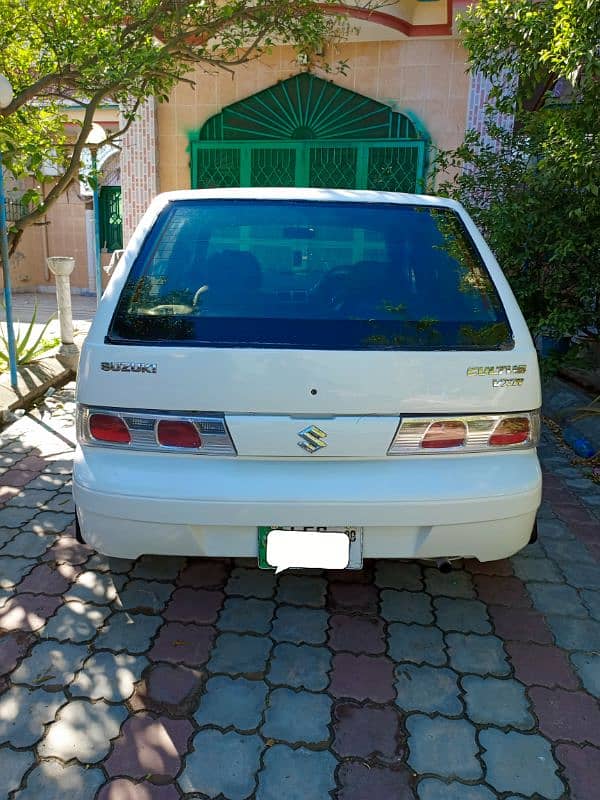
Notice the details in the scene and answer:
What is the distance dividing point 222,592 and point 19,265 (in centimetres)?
1316

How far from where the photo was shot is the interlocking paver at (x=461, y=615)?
8.75 ft

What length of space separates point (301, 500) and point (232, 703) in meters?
0.72

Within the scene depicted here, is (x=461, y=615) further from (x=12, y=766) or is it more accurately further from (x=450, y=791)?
(x=12, y=766)

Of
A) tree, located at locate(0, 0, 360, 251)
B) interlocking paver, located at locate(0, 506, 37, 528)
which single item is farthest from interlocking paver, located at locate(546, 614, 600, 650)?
tree, located at locate(0, 0, 360, 251)

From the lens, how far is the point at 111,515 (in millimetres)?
2311

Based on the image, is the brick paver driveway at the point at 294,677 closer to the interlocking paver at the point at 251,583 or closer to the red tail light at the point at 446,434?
the interlocking paver at the point at 251,583

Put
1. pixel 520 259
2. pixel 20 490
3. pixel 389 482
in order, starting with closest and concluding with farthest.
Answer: pixel 389 482 → pixel 20 490 → pixel 520 259

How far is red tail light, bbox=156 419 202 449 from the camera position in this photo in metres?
2.26

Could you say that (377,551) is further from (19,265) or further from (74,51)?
(19,265)

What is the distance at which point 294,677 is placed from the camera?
234 cm

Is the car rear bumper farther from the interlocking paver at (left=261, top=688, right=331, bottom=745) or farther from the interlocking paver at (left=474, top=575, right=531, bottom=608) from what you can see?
→ the interlocking paver at (left=474, top=575, right=531, bottom=608)

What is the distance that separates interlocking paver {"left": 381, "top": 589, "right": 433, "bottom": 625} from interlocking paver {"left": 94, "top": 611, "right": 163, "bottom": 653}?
94cm

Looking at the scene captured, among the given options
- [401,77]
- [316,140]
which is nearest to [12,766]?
[316,140]

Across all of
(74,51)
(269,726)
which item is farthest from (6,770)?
(74,51)
